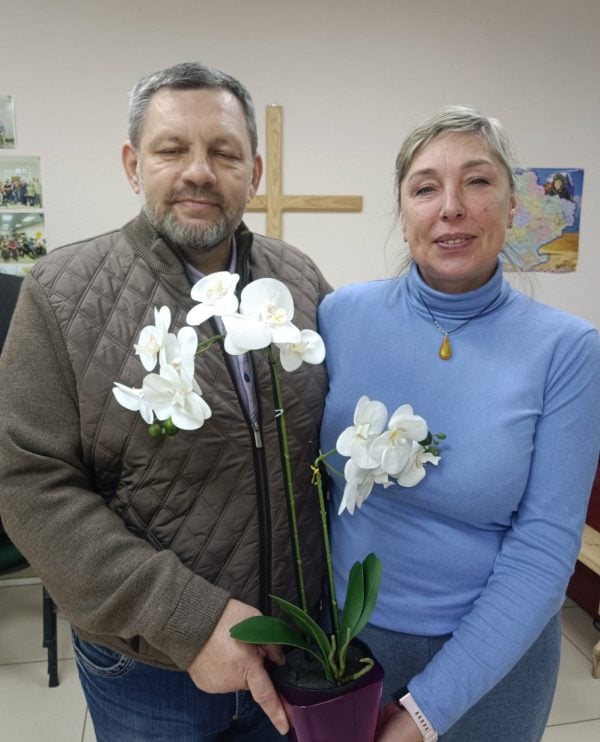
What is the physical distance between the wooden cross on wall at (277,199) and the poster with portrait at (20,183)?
34.4 inches

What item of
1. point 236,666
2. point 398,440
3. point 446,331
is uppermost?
point 446,331

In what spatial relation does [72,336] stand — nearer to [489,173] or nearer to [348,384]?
[348,384]

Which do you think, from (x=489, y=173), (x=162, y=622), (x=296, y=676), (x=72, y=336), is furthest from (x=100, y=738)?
(x=489, y=173)

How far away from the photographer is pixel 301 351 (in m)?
0.77

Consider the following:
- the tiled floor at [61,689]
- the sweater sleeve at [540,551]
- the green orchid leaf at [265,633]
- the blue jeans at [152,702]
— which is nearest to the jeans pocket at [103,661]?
the blue jeans at [152,702]

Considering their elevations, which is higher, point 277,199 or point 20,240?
point 277,199

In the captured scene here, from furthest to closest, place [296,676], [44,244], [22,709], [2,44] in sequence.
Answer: [44,244]
[2,44]
[22,709]
[296,676]

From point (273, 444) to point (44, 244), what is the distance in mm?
1992

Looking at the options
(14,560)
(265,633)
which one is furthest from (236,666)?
(14,560)

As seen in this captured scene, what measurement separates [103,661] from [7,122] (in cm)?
220

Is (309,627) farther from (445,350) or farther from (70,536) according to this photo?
(445,350)

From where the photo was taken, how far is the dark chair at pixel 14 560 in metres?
2.03

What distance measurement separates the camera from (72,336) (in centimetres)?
98

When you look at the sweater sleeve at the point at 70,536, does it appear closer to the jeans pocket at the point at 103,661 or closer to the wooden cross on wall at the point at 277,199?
the jeans pocket at the point at 103,661
